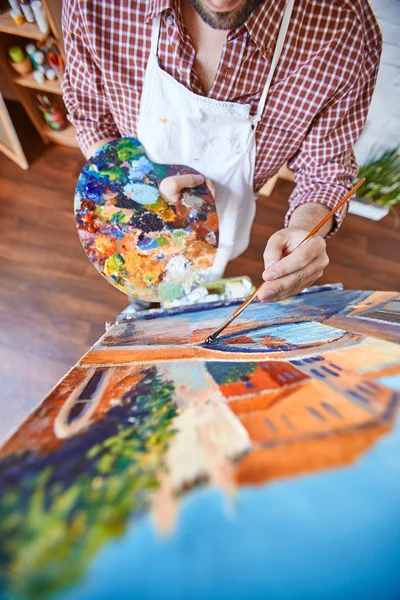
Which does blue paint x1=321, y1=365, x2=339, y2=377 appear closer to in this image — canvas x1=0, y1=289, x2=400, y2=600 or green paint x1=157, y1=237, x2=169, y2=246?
canvas x1=0, y1=289, x2=400, y2=600

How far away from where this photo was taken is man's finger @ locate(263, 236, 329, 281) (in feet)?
2.42

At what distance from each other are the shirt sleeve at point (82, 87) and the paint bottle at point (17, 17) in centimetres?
93

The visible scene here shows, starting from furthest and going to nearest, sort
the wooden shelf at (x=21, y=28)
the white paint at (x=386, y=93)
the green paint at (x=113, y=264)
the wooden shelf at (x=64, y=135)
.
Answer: the wooden shelf at (x=64, y=135) < the wooden shelf at (x=21, y=28) < the white paint at (x=386, y=93) < the green paint at (x=113, y=264)

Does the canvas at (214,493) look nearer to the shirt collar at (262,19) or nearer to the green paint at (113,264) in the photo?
the green paint at (113,264)

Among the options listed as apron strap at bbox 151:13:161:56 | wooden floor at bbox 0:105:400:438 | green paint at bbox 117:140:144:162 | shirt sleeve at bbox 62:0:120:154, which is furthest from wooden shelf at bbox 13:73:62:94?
apron strap at bbox 151:13:161:56

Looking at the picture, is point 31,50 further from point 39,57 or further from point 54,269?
point 54,269

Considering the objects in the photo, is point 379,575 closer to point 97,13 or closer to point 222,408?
point 222,408

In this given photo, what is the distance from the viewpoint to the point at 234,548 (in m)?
0.23

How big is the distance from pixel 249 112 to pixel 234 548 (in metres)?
0.99

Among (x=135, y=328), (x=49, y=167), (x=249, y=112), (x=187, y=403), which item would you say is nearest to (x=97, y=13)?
(x=249, y=112)

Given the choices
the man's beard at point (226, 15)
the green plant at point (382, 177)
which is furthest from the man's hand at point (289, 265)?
the green plant at point (382, 177)

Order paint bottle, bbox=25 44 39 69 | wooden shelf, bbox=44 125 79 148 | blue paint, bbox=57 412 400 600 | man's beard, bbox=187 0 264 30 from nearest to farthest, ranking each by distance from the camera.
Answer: blue paint, bbox=57 412 400 600, man's beard, bbox=187 0 264 30, paint bottle, bbox=25 44 39 69, wooden shelf, bbox=44 125 79 148

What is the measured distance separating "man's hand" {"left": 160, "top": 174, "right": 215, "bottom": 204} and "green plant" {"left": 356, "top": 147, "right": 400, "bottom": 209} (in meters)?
1.44

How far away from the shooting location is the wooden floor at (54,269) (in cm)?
184
